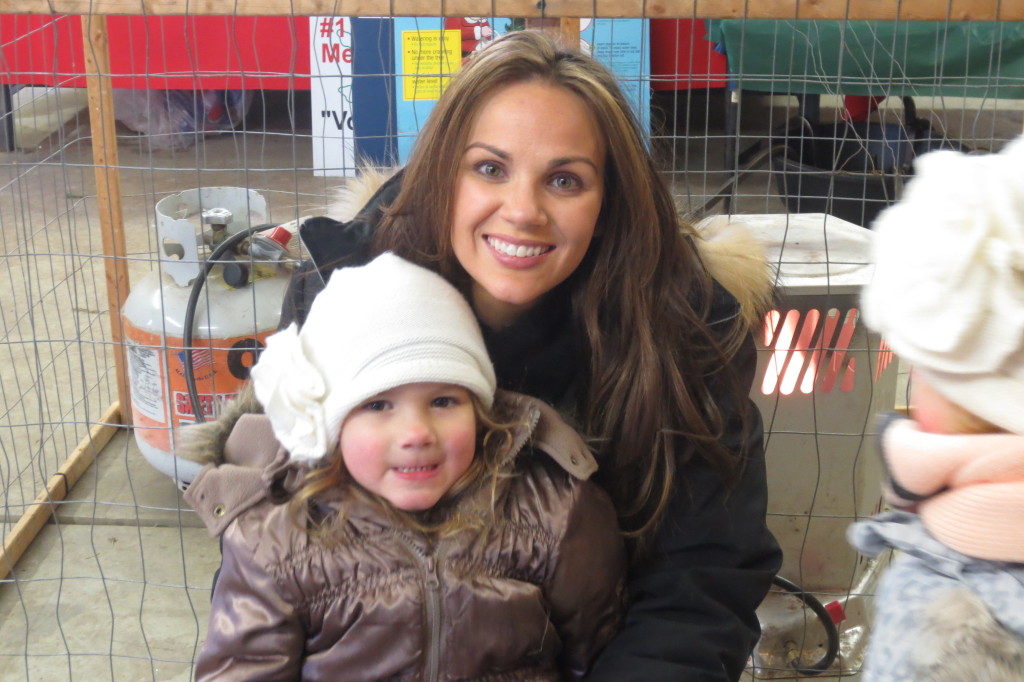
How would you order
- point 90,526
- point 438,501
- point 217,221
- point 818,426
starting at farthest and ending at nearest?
point 90,526, point 217,221, point 818,426, point 438,501

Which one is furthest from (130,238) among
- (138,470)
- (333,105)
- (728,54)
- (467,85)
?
(467,85)

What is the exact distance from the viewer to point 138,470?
3256 millimetres

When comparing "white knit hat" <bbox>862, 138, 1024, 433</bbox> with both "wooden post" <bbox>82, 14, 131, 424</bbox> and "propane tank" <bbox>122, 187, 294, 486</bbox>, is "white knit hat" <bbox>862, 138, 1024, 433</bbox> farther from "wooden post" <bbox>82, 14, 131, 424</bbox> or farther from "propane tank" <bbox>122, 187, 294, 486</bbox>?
"propane tank" <bbox>122, 187, 294, 486</bbox>

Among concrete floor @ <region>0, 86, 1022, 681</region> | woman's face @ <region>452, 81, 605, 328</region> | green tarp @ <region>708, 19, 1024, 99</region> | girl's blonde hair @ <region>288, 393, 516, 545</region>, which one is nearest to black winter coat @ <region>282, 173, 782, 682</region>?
woman's face @ <region>452, 81, 605, 328</region>

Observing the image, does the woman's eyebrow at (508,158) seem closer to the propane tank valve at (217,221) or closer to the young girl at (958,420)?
the young girl at (958,420)

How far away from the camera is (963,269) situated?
2.64 ft

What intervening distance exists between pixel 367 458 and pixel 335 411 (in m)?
0.07

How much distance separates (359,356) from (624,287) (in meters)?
0.43

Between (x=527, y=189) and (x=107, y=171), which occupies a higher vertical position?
(x=527, y=189)

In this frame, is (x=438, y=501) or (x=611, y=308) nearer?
(x=438, y=501)

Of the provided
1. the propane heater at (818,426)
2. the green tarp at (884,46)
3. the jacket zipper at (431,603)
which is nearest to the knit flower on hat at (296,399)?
the jacket zipper at (431,603)

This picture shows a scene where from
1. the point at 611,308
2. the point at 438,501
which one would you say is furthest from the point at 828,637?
the point at 438,501

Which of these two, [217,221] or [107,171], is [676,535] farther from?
[107,171]

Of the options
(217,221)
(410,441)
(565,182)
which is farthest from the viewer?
(217,221)
